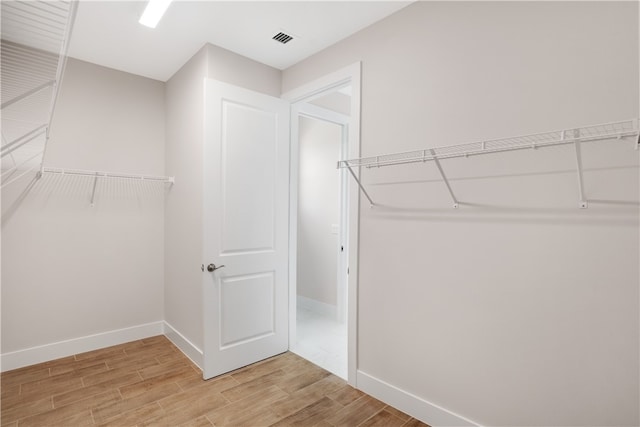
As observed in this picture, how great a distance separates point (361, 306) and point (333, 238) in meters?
1.75

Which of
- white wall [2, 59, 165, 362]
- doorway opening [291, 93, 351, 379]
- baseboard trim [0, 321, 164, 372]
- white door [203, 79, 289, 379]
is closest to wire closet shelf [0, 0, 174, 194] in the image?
white wall [2, 59, 165, 362]

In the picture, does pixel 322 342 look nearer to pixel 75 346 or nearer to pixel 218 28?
pixel 75 346

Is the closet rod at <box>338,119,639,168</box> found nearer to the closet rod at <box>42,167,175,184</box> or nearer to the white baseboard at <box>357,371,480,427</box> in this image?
the white baseboard at <box>357,371,480,427</box>

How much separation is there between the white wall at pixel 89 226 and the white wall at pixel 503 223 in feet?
7.45

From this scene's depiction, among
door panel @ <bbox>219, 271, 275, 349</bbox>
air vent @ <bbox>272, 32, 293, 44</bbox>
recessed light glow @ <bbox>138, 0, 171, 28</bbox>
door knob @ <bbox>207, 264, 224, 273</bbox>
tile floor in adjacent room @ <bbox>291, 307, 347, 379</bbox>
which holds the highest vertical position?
air vent @ <bbox>272, 32, 293, 44</bbox>

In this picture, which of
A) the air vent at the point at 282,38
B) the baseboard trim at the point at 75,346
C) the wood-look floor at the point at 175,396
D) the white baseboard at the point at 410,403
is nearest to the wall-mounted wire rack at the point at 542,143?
the air vent at the point at 282,38

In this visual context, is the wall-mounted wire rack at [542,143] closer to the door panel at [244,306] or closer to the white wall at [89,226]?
the door panel at [244,306]

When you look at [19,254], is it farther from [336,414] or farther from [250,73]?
[336,414]

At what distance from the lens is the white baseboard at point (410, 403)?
6.22 ft

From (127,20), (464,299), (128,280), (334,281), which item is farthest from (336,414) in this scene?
(127,20)

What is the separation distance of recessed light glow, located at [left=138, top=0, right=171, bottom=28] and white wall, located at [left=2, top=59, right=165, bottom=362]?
1241 mm

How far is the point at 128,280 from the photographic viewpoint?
321 cm

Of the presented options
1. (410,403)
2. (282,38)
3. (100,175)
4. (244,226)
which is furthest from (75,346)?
(282,38)

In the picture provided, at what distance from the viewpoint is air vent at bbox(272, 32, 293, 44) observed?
8.04ft
